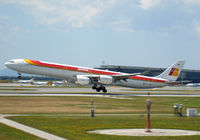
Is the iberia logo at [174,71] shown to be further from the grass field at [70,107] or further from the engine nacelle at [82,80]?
the grass field at [70,107]

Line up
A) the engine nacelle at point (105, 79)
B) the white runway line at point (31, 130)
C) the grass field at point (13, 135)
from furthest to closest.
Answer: the engine nacelle at point (105, 79)
the white runway line at point (31, 130)
the grass field at point (13, 135)

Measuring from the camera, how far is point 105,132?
2069 centimetres

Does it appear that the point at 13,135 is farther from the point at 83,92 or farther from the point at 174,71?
the point at 174,71

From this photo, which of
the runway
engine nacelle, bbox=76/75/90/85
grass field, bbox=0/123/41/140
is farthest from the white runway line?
engine nacelle, bbox=76/75/90/85

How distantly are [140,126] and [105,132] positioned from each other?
3547mm

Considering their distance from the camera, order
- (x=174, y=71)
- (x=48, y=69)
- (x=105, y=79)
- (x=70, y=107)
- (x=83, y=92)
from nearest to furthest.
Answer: (x=70, y=107), (x=48, y=69), (x=105, y=79), (x=83, y=92), (x=174, y=71)

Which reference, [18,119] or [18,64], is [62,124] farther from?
[18,64]

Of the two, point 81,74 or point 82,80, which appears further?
point 81,74

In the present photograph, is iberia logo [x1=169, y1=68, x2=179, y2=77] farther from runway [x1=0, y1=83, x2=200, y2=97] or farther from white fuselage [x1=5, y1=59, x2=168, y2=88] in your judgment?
white fuselage [x1=5, y1=59, x2=168, y2=88]

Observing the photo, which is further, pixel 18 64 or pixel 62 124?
pixel 18 64

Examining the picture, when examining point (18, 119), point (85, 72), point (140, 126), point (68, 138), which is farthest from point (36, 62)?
point (68, 138)

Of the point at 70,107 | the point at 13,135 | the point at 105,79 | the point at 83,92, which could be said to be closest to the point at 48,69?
the point at 105,79

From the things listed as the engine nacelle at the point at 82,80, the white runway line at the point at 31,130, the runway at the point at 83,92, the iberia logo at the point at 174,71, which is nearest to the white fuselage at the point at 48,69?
the engine nacelle at the point at 82,80

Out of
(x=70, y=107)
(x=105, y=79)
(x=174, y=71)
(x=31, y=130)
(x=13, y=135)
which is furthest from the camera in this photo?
(x=174, y=71)
